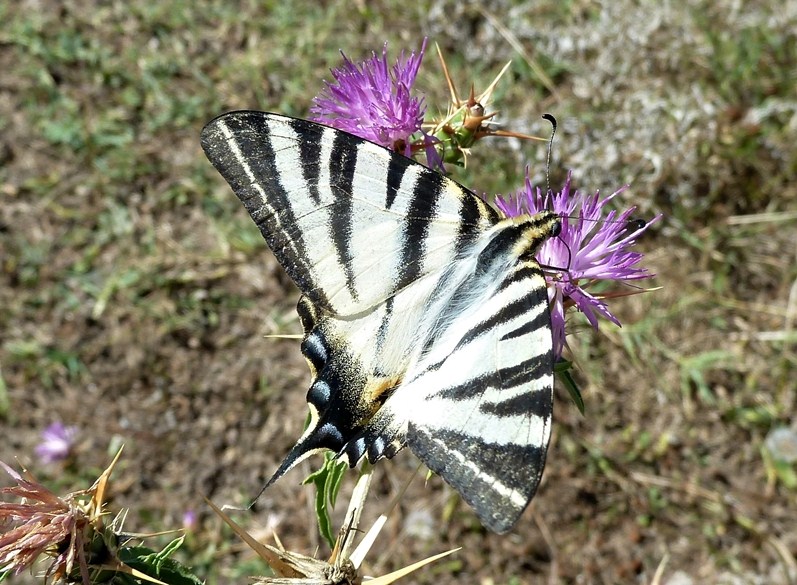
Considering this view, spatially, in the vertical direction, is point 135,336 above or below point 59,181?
below

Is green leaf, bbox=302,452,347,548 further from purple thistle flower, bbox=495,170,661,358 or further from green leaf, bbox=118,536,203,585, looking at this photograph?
purple thistle flower, bbox=495,170,661,358

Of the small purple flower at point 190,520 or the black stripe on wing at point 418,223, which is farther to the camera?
the small purple flower at point 190,520

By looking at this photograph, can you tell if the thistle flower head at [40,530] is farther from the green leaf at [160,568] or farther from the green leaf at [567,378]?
the green leaf at [567,378]

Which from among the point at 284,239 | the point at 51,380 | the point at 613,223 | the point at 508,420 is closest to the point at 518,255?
the point at 613,223

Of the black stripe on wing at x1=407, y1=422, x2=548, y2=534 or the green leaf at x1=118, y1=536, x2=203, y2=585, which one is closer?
the black stripe on wing at x1=407, y1=422, x2=548, y2=534

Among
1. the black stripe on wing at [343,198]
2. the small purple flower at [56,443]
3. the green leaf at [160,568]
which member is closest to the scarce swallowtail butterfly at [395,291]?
the black stripe on wing at [343,198]

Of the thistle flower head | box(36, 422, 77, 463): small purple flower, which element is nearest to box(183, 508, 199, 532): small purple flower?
box(36, 422, 77, 463): small purple flower

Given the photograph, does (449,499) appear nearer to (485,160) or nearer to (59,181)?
(485,160)
